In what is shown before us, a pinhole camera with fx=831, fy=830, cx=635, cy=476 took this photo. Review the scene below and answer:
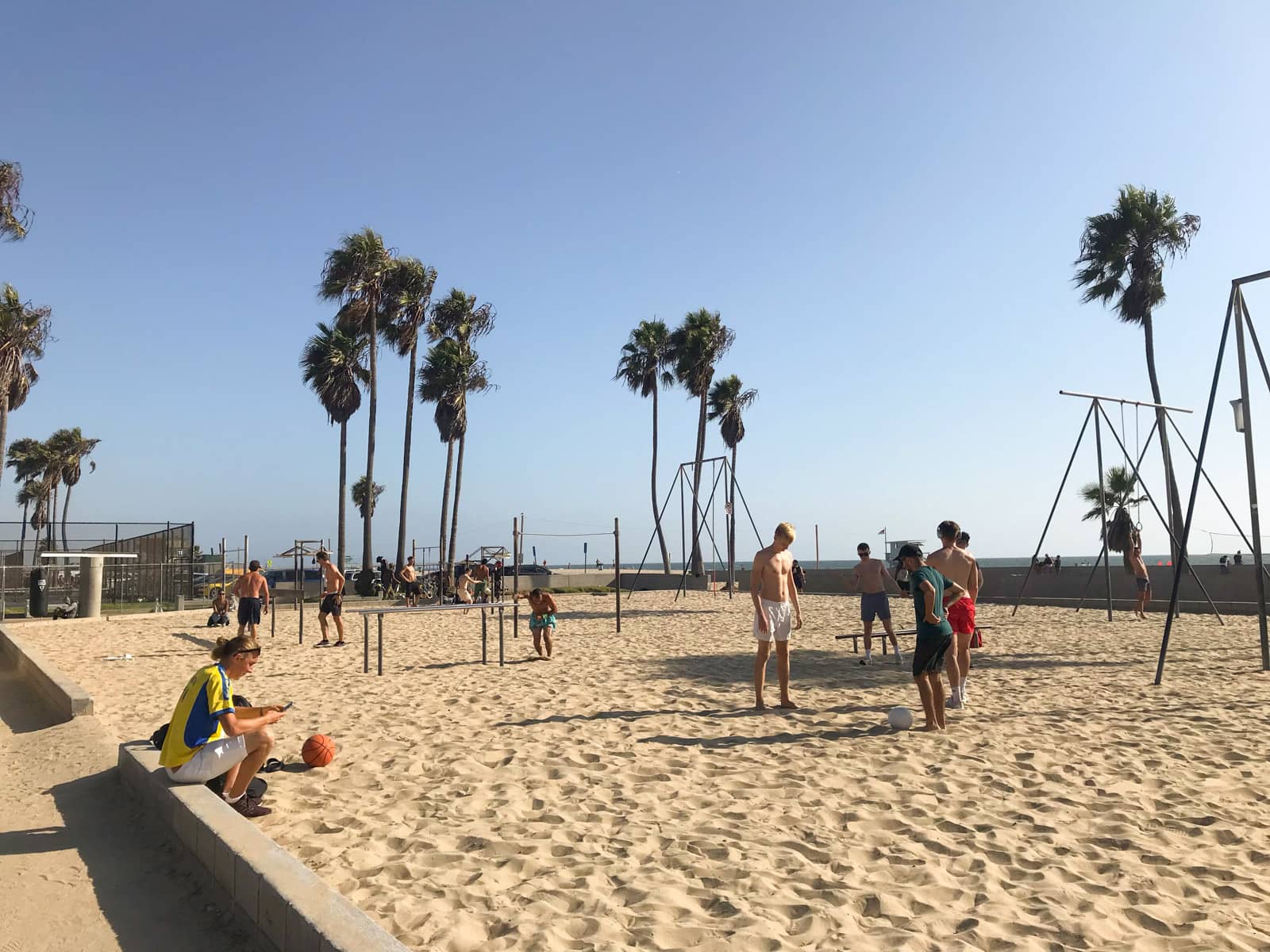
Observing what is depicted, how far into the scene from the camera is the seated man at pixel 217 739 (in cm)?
Answer: 456

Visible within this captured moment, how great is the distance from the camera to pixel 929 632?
20.7 feet

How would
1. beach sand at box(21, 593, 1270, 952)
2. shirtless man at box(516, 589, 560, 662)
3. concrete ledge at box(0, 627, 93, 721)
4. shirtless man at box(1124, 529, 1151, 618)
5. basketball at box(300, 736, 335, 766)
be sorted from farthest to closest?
shirtless man at box(1124, 529, 1151, 618)
shirtless man at box(516, 589, 560, 662)
concrete ledge at box(0, 627, 93, 721)
basketball at box(300, 736, 335, 766)
beach sand at box(21, 593, 1270, 952)

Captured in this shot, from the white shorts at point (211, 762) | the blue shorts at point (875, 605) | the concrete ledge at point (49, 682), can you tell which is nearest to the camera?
the white shorts at point (211, 762)

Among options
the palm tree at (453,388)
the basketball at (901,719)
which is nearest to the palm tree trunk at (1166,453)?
the basketball at (901,719)

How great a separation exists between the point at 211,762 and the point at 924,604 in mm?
4902

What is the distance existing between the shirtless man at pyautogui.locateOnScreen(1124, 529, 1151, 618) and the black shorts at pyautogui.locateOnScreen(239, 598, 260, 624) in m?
15.1

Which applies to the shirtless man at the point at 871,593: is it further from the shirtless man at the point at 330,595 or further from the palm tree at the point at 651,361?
the palm tree at the point at 651,361

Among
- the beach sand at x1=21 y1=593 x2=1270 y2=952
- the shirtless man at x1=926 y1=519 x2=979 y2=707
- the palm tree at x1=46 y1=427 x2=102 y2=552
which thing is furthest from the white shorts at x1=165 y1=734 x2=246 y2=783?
the palm tree at x1=46 y1=427 x2=102 y2=552

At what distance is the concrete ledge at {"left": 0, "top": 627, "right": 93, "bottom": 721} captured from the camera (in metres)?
7.69

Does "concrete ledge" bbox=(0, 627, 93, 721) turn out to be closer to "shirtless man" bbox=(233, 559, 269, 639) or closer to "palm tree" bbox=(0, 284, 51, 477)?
"shirtless man" bbox=(233, 559, 269, 639)

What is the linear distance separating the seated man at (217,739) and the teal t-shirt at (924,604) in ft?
15.0

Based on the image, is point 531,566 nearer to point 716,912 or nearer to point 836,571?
point 836,571

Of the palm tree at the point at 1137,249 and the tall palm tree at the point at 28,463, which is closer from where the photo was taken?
the palm tree at the point at 1137,249

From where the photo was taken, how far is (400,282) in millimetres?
32125
